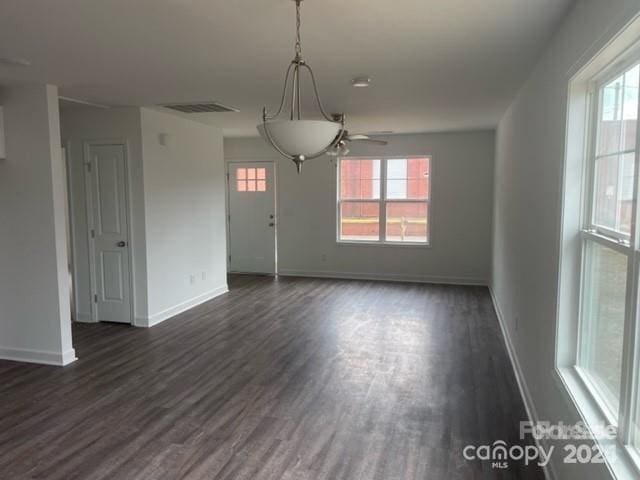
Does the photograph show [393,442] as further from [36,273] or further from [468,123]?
[468,123]

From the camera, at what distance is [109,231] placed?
516cm

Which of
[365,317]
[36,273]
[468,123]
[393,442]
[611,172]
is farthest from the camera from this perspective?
[468,123]

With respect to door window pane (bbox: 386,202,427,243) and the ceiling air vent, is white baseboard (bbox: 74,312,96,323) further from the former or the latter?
door window pane (bbox: 386,202,427,243)

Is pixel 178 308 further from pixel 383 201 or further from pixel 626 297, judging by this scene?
pixel 626 297

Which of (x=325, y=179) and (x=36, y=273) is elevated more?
(x=325, y=179)

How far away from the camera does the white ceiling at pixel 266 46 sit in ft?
7.40

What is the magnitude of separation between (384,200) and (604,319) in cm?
584

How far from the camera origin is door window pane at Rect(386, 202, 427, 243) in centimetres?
756

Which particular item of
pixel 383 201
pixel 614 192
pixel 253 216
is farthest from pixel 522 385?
pixel 253 216

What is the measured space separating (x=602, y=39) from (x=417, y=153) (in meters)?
5.72

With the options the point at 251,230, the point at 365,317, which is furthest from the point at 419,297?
the point at 251,230

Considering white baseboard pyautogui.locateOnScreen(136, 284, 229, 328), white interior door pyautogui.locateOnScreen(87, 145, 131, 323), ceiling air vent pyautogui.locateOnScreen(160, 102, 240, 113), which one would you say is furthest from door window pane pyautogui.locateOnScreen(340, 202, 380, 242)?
white interior door pyautogui.locateOnScreen(87, 145, 131, 323)

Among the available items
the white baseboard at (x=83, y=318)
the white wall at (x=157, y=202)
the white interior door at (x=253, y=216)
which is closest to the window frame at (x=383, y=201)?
the white interior door at (x=253, y=216)

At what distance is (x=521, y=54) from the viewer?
3.00 metres
